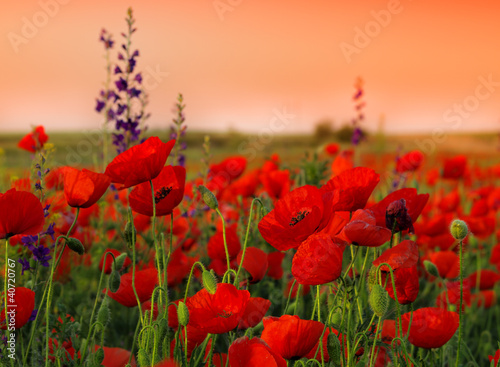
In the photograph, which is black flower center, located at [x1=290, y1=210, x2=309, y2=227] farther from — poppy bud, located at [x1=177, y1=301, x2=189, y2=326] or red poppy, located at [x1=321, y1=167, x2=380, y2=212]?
poppy bud, located at [x1=177, y1=301, x2=189, y2=326]

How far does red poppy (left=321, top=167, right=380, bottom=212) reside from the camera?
1.04m

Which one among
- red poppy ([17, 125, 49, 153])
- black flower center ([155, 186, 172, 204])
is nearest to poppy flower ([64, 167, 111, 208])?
black flower center ([155, 186, 172, 204])

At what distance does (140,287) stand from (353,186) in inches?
20.4

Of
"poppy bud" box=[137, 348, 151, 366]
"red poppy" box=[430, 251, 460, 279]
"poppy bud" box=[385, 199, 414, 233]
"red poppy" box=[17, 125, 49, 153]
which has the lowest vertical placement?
"red poppy" box=[430, 251, 460, 279]

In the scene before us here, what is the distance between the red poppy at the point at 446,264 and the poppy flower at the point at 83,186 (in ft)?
3.90

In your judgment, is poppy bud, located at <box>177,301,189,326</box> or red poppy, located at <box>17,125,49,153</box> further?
red poppy, located at <box>17,125,49,153</box>

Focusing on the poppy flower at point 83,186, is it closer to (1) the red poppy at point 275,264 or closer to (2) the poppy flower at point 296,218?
(2) the poppy flower at point 296,218

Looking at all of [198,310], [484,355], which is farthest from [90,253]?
[484,355]

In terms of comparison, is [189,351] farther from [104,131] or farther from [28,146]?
[104,131]

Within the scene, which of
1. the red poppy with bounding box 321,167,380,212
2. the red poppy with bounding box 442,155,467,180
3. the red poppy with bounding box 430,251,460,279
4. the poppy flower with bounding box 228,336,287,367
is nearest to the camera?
the poppy flower with bounding box 228,336,287,367

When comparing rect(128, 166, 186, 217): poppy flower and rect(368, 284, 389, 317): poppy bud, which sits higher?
rect(128, 166, 186, 217): poppy flower

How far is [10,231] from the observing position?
1009 millimetres

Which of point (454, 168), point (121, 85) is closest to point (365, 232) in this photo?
point (121, 85)

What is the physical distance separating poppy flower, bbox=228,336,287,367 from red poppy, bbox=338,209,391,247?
9.4 inches
